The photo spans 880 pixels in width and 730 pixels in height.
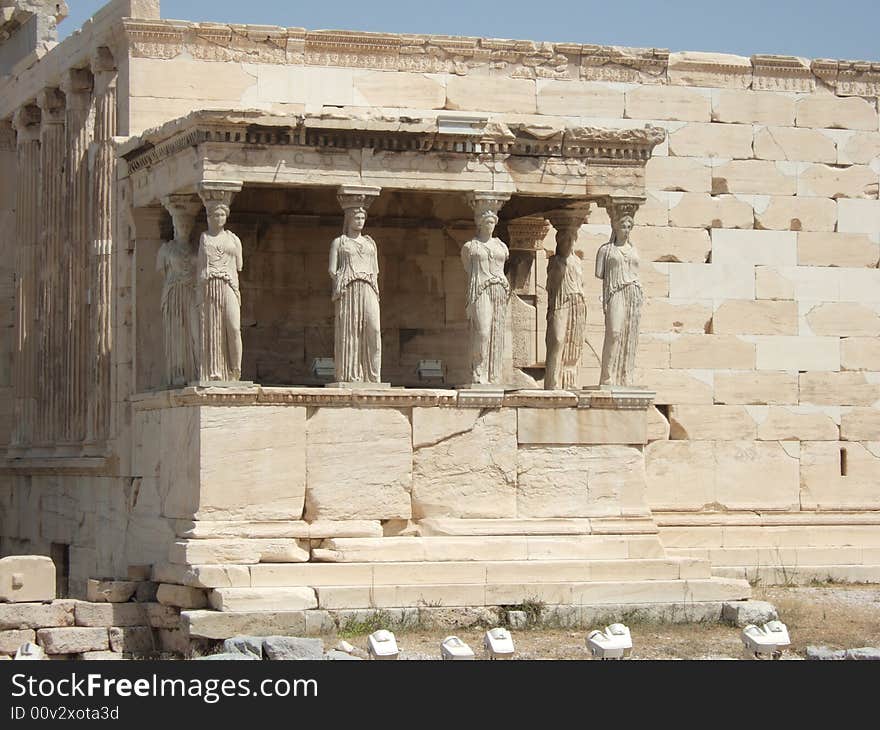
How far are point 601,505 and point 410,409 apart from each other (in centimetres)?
196

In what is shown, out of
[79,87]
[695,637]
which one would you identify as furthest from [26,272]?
[695,637]

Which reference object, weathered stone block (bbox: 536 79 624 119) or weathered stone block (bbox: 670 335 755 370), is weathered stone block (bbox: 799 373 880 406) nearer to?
weathered stone block (bbox: 670 335 755 370)

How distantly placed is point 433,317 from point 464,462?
269 centimetres

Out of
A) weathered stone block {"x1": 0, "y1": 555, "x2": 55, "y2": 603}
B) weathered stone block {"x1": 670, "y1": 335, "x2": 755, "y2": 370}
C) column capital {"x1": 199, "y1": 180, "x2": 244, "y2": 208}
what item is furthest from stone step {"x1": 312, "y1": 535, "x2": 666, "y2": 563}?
column capital {"x1": 199, "y1": 180, "x2": 244, "y2": 208}

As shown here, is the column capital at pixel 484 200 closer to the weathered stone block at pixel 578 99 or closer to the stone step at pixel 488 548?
the weathered stone block at pixel 578 99

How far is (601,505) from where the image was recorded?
19.5 m

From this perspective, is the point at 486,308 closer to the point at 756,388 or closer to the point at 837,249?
the point at 756,388

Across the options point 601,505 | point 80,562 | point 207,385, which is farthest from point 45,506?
point 601,505

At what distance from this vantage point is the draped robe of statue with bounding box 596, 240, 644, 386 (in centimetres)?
1983

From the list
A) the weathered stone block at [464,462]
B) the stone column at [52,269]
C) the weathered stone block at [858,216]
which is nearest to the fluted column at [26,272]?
the stone column at [52,269]

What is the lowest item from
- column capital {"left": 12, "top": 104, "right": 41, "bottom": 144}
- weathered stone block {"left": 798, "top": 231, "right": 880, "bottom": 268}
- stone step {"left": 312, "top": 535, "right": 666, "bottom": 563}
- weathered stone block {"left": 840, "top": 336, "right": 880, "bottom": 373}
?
stone step {"left": 312, "top": 535, "right": 666, "bottom": 563}

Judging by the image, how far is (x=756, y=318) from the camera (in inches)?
869

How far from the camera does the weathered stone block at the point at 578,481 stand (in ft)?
63.6

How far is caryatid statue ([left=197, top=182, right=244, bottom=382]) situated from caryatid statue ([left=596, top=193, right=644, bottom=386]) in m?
3.42
